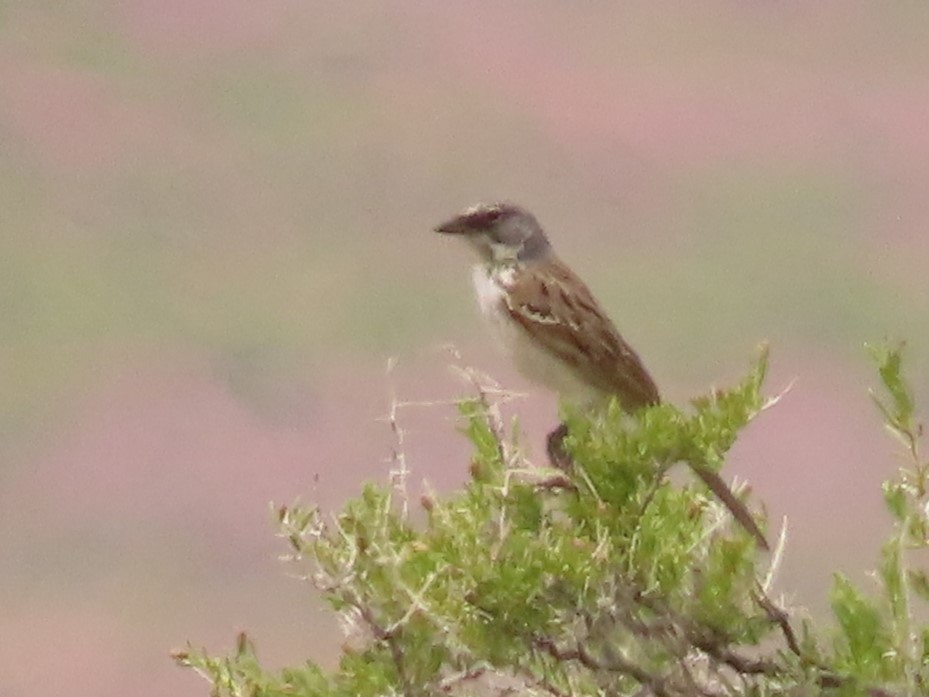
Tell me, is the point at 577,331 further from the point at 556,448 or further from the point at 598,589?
the point at 598,589

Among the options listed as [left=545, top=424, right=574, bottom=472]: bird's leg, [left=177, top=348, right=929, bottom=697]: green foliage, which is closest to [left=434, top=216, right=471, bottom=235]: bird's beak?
[left=545, top=424, right=574, bottom=472]: bird's leg

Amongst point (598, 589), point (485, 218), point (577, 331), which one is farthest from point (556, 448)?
point (598, 589)

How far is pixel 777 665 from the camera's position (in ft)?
3.61

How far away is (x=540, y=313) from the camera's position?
5.33 ft

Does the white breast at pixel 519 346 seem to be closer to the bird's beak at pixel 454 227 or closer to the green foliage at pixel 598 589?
the bird's beak at pixel 454 227

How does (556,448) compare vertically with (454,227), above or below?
below

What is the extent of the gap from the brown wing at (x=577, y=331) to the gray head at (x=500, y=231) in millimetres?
22

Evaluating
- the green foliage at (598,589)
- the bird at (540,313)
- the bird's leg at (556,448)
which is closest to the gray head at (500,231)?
the bird at (540,313)

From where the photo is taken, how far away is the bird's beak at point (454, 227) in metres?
1.61

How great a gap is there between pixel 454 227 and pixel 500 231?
2.1 inches

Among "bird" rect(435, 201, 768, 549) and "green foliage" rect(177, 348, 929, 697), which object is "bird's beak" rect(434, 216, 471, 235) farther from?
"green foliage" rect(177, 348, 929, 697)

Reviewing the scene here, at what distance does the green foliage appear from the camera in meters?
1.04

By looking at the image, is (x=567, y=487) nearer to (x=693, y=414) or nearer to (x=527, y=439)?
(x=527, y=439)

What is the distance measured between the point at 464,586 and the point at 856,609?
0.25 meters
